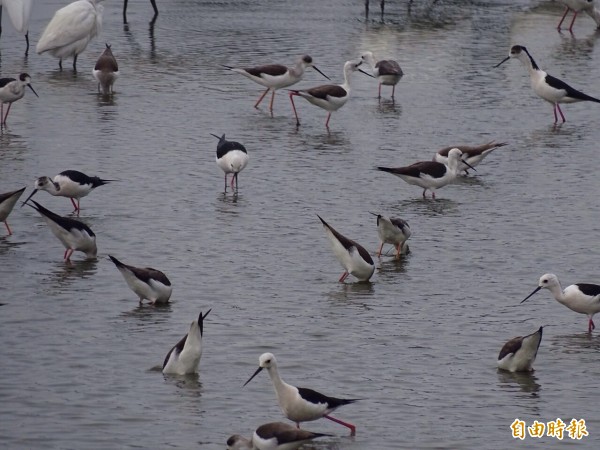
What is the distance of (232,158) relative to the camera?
18.4 m

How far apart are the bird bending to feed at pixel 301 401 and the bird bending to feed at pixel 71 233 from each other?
188 inches

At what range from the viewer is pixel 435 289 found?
1474cm

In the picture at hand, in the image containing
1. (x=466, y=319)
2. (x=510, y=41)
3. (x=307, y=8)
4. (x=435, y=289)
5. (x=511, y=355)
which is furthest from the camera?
(x=307, y=8)

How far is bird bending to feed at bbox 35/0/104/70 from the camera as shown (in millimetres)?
25938

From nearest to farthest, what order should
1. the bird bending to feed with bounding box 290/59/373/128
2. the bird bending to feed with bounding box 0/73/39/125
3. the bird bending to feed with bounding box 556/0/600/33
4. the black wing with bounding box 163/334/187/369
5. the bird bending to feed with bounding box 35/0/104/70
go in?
the black wing with bounding box 163/334/187/369
the bird bending to feed with bounding box 0/73/39/125
the bird bending to feed with bounding box 290/59/373/128
the bird bending to feed with bounding box 35/0/104/70
the bird bending to feed with bounding box 556/0/600/33

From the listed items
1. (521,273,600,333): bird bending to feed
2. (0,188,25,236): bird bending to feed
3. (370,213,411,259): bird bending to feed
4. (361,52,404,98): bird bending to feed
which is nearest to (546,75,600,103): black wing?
(361,52,404,98): bird bending to feed

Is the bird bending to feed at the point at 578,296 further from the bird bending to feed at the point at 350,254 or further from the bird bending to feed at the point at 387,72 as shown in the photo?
the bird bending to feed at the point at 387,72

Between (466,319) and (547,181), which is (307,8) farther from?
(466,319)

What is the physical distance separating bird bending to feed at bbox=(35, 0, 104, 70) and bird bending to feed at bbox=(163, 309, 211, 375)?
15006 mm

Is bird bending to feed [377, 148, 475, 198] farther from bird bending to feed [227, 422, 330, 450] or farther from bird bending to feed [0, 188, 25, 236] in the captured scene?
bird bending to feed [227, 422, 330, 450]

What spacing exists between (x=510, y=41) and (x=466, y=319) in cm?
1769

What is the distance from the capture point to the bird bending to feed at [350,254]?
570 inches

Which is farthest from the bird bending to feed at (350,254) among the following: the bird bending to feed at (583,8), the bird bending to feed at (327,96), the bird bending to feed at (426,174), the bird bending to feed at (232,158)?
→ the bird bending to feed at (583,8)

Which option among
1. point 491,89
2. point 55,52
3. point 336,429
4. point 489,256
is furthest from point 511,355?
point 55,52
